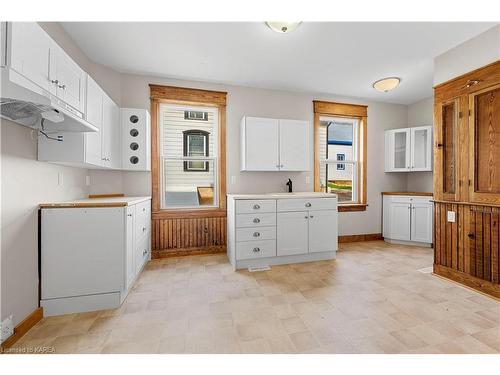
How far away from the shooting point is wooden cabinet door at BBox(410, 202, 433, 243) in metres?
3.67

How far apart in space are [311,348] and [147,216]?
2458 mm

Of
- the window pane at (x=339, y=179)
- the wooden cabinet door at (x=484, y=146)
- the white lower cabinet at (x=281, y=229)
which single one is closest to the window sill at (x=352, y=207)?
the window pane at (x=339, y=179)

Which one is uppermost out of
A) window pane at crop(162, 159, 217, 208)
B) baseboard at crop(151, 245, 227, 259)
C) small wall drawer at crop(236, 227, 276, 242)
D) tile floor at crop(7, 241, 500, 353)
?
window pane at crop(162, 159, 217, 208)

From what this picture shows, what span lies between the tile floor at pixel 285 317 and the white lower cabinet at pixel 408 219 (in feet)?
4.44

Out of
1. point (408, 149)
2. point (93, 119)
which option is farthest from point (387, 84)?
point (93, 119)

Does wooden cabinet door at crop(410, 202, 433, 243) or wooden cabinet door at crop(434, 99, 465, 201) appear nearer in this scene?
wooden cabinet door at crop(434, 99, 465, 201)

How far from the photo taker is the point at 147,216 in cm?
300

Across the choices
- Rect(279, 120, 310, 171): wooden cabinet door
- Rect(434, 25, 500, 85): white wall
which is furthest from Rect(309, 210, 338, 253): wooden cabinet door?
Rect(434, 25, 500, 85): white wall

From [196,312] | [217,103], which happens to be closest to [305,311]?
[196,312]

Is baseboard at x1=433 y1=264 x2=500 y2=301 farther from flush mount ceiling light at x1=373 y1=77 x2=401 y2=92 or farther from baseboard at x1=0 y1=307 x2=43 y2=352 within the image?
baseboard at x1=0 y1=307 x2=43 y2=352

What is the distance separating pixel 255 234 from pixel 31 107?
2.41 m

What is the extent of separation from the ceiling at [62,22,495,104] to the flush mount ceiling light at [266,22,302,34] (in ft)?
0.29

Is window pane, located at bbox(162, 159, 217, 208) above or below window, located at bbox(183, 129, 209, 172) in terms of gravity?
below
